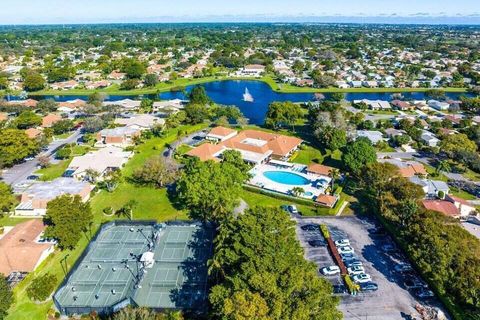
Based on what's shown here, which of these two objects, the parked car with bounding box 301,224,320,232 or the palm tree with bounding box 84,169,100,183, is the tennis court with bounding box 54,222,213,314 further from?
the palm tree with bounding box 84,169,100,183

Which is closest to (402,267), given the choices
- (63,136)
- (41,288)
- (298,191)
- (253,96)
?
(298,191)

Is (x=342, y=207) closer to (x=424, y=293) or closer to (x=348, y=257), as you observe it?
(x=348, y=257)

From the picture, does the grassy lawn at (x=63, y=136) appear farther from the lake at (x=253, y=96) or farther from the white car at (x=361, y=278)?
the white car at (x=361, y=278)

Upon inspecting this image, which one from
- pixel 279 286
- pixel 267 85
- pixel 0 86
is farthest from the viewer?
pixel 267 85

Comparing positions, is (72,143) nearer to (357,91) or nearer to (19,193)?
(19,193)

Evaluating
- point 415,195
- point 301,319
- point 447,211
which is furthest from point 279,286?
point 447,211

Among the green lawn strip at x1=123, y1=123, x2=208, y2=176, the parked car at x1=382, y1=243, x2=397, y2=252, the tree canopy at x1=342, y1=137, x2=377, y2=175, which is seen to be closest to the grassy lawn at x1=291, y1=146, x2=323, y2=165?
the tree canopy at x1=342, y1=137, x2=377, y2=175
